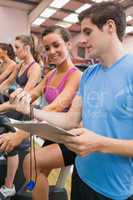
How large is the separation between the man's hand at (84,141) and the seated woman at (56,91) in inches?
23.3

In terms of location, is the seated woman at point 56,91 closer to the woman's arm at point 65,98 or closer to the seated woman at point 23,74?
the woman's arm at point 65,98

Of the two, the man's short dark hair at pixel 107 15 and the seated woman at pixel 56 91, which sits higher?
the man's short dark hair at pixel 107 15

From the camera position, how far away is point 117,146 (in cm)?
124

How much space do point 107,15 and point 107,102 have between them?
0.36m

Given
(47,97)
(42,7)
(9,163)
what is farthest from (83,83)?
(42,7)

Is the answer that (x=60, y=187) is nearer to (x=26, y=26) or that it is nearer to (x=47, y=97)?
(x=47, y=97)

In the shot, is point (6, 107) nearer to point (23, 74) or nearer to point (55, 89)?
point (55, 89)

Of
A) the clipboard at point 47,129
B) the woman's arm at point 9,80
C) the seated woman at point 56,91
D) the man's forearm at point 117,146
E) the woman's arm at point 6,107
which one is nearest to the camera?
the clipboard at point 47,129

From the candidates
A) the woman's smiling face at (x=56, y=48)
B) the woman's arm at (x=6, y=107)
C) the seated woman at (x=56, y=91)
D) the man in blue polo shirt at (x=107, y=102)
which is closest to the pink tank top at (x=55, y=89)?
the seated woman at (x=56, y=91)

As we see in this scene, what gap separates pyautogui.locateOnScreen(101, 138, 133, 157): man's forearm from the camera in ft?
4.02

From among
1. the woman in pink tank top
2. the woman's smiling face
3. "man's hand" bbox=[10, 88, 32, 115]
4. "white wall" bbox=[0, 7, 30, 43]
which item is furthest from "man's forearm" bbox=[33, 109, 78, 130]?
"white wall" bbox=[0, 7, 30, 43]

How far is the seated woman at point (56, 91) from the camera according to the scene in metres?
2.00

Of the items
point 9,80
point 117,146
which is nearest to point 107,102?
point 117,146

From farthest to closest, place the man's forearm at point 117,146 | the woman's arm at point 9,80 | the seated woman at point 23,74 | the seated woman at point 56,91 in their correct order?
the woman's arm at point 9,80, the seated woman at point 23,74, the seated woman at point 56,91, the man's forearm at point 117,146
